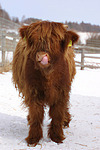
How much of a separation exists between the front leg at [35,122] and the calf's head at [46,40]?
0.61 meters

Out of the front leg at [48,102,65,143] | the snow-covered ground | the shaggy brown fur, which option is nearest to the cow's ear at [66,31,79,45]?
the shaggy brown fur

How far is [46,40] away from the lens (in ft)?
6.82

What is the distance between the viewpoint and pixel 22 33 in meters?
2.32

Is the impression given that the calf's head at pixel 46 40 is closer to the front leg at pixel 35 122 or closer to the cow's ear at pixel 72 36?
the cow's ear at pixel 72 36

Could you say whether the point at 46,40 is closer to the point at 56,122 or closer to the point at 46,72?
the point at 46,72

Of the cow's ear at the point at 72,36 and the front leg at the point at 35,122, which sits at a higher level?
the cow's ear at the point at 72,36

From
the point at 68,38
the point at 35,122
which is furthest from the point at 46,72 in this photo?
the point at 35,122

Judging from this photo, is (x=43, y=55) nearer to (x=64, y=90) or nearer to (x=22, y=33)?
(x=22, y=33)

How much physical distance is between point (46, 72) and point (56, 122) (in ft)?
2.68

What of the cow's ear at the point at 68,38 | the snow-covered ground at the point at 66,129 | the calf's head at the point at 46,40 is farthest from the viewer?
the snow-covered ground at the point at 66,129

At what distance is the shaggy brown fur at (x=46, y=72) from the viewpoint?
209 centimetres

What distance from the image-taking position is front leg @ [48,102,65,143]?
259cm

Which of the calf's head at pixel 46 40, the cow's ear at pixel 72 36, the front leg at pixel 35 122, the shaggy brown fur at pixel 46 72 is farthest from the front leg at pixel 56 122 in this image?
the cow's ear at pixel 72 36

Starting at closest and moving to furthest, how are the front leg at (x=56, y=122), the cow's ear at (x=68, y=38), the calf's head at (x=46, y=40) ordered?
the calf's head at (x=46, y=40) < the cow's ear at (x=68, y=38) < the front leg at (x=56, y=122)
